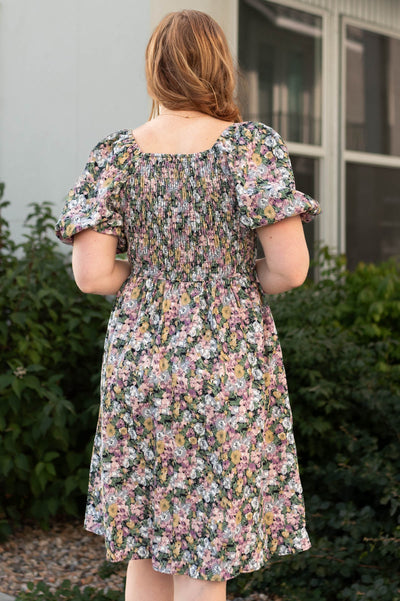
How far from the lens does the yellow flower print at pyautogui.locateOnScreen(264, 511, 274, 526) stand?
7.61 feet

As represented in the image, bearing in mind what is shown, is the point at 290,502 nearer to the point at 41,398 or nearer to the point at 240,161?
the point at 240,161

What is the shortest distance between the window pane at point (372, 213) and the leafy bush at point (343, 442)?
58.0 inches

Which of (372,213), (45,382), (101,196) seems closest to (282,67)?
(372,213)

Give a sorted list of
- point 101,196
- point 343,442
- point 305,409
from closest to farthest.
→ 1. point 101,196
2. point 343,442
3. point 305,409

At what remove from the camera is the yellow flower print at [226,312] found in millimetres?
2188

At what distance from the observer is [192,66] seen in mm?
2168

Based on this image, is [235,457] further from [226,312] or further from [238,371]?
[226,312]

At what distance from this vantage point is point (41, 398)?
4.14 m

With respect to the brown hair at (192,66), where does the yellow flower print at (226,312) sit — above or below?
below

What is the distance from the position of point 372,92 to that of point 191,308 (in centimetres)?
460

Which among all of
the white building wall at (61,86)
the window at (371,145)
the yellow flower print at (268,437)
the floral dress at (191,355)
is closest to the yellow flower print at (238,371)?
the floral dress at (191,355)

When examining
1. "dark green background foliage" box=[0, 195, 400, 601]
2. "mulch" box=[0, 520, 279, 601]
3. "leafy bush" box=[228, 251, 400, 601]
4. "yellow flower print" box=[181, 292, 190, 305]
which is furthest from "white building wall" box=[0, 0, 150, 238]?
"yellow flower print" box=[181, 292, 190, 305]

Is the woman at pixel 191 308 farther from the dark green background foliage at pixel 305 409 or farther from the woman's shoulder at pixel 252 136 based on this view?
the dark green background foliage at pixel 305 409

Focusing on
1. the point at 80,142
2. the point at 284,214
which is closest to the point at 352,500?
the point at 284,214
